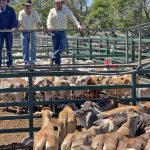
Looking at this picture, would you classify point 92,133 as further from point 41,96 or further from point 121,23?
point 121,23

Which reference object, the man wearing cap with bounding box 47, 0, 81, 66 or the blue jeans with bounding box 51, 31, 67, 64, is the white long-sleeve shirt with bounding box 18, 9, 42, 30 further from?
the blue jeans with bounding box 51, 31, 67, 64

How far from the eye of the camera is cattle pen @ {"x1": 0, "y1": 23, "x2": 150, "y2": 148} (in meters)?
9.58

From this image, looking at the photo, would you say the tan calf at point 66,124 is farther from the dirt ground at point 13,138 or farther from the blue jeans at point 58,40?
the blue jeans at point 58,40

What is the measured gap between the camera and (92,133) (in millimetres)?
7668

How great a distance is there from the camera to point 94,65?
38.0 feet

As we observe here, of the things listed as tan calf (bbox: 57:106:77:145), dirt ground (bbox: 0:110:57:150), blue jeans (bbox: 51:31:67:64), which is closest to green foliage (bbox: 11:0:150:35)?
blue jeans (bbox: 51:31:67:64)

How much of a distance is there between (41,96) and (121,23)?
19495 millimetres

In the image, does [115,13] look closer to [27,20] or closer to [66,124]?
[27,20]

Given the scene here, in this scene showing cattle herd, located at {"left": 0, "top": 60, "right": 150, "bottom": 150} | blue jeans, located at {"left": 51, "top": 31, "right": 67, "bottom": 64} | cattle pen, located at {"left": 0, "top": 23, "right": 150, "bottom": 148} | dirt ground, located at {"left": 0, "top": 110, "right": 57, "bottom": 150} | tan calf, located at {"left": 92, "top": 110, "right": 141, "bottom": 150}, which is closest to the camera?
tan calf, located at {"left": 92, "top": 110, "right": 141, "bottom": 150}

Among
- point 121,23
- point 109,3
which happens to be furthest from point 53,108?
point 109,3

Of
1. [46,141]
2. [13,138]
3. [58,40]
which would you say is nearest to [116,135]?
[46,141]

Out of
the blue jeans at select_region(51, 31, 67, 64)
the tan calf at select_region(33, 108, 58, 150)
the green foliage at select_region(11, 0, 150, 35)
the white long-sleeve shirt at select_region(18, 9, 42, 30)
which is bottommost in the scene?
the tan calf at select_region(33, 108, 58, 150)

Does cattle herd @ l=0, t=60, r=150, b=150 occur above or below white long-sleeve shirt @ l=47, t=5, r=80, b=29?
below

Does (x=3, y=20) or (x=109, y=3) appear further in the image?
(x=109, y=3)
